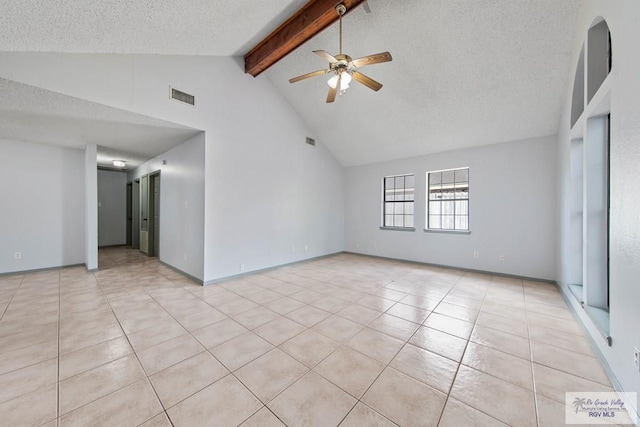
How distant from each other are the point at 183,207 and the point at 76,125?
194 centimetres

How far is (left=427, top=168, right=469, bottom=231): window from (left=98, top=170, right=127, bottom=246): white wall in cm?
974

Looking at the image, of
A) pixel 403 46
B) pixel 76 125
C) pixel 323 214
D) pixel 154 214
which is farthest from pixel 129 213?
pixel 403 46

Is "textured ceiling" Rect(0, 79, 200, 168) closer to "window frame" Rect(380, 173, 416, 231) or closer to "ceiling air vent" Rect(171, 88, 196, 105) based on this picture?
"ceiling air vent" Rect(171, 88, 196, 105)

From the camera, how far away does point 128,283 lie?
13.4ft

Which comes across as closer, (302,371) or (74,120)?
(302,371)

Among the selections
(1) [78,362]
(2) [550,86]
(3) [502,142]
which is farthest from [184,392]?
(3) [502,142]

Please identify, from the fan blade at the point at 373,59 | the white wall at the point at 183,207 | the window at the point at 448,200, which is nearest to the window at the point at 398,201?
the window at the point at 448,200

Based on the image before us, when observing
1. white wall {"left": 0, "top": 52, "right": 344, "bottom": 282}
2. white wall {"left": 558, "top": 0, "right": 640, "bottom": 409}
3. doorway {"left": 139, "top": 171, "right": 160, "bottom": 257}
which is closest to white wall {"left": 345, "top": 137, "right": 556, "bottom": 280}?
white wall {"left": 0, "top": 52, "right": 344, "bottom": 282}

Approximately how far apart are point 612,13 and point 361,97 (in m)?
3.36

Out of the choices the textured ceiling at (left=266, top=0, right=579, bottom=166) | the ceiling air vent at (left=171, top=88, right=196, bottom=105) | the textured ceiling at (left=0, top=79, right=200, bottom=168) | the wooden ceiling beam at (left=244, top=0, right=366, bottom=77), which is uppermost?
the wooden ceiling beam at (left=244, top=0, right=366, bottom=77)

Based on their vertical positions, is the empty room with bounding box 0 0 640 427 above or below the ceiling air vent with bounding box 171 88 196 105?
below

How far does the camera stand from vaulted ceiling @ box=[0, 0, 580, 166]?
78.4 inches

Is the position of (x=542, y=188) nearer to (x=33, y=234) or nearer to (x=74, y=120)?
(x=74, y=120)

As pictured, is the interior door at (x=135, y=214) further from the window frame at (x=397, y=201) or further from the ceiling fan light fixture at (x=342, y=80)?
the window frame at (x=397, y=201)
